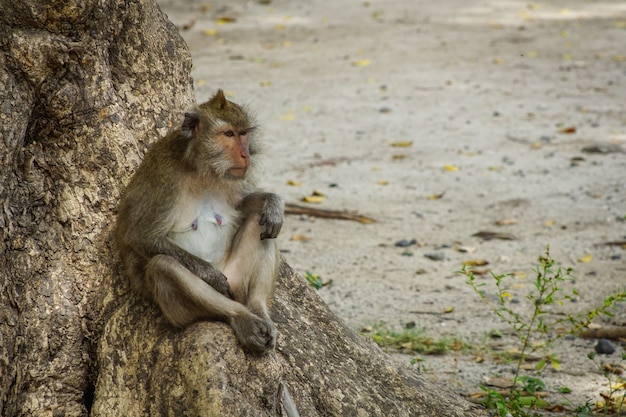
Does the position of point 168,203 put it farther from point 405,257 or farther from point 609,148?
point 609,148

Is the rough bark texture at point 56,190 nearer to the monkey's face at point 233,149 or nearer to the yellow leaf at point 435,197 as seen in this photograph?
the monkey's face at point 233,149

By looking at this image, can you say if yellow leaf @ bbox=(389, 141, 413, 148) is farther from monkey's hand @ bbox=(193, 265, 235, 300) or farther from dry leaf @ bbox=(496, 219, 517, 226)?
monkey's hand @ bbox=(193, 265, 235, 300)

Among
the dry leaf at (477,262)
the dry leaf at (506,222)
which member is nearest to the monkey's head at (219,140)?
the dry leaf at (477,262)

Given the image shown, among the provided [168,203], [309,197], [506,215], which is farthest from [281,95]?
[168,203]

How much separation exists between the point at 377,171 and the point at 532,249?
2.38m

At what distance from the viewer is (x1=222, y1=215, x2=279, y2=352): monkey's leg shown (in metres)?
4.02

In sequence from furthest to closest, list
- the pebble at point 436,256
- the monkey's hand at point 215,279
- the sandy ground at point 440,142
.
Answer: the pebble at point 436,256 < the sandy ground at point 440,142 < the monkey's hand at point 215,279

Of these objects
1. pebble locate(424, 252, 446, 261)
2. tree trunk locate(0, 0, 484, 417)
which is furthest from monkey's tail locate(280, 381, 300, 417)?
pebble locate(424, 252, 446, 261)

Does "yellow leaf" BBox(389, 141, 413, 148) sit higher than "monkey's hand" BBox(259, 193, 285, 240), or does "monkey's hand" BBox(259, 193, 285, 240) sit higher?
→ "monkey's hand" BBox(259, 193, 285, 240)

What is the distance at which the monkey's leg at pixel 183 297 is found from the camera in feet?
12.2

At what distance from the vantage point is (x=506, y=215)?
8508 millimetres

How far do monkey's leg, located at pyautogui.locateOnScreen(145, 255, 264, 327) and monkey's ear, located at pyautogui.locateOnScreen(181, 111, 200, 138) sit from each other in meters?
0.57

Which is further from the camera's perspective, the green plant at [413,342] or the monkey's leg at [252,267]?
the green plant at [413,342]

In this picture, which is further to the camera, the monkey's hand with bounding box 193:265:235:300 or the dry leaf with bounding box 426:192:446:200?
the dry leaf with bounding box 426:192:446:200
